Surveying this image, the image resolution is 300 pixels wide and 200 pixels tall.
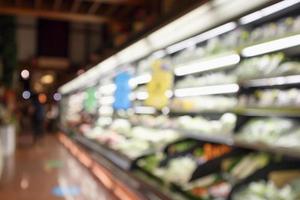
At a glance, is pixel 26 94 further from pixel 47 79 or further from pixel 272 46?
pixel 272 46

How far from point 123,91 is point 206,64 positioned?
6.20 ft

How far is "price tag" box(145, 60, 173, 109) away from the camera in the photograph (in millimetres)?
4637

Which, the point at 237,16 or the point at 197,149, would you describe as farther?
the point at 197,149

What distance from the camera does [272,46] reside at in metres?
3.69

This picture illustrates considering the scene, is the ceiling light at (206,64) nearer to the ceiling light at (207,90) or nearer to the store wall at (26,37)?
the ceiling light at (207,90)

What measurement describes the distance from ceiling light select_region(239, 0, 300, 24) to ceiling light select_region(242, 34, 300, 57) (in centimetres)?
28

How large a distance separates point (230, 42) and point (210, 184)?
5.26ft

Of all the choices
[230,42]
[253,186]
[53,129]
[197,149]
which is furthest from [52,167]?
[53,129]

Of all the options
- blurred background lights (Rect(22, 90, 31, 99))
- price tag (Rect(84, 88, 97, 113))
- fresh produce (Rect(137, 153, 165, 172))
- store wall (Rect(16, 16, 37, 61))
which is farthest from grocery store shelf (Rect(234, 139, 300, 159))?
blurred background lights (Rect(22, 90, 31, 99))

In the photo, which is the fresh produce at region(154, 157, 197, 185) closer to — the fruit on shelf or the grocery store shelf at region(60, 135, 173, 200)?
the grocery store shelf at region(60, 135, 173, 200)

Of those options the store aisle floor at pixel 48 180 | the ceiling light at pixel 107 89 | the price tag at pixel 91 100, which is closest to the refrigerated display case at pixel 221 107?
the store aisle floor at pixel 48 180

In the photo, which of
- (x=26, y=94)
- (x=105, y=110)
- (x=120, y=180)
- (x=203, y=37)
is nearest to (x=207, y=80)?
(x=203, y=37)

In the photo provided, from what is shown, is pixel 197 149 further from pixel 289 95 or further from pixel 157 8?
pixel 157 8

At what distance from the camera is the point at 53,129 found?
20.3 m
